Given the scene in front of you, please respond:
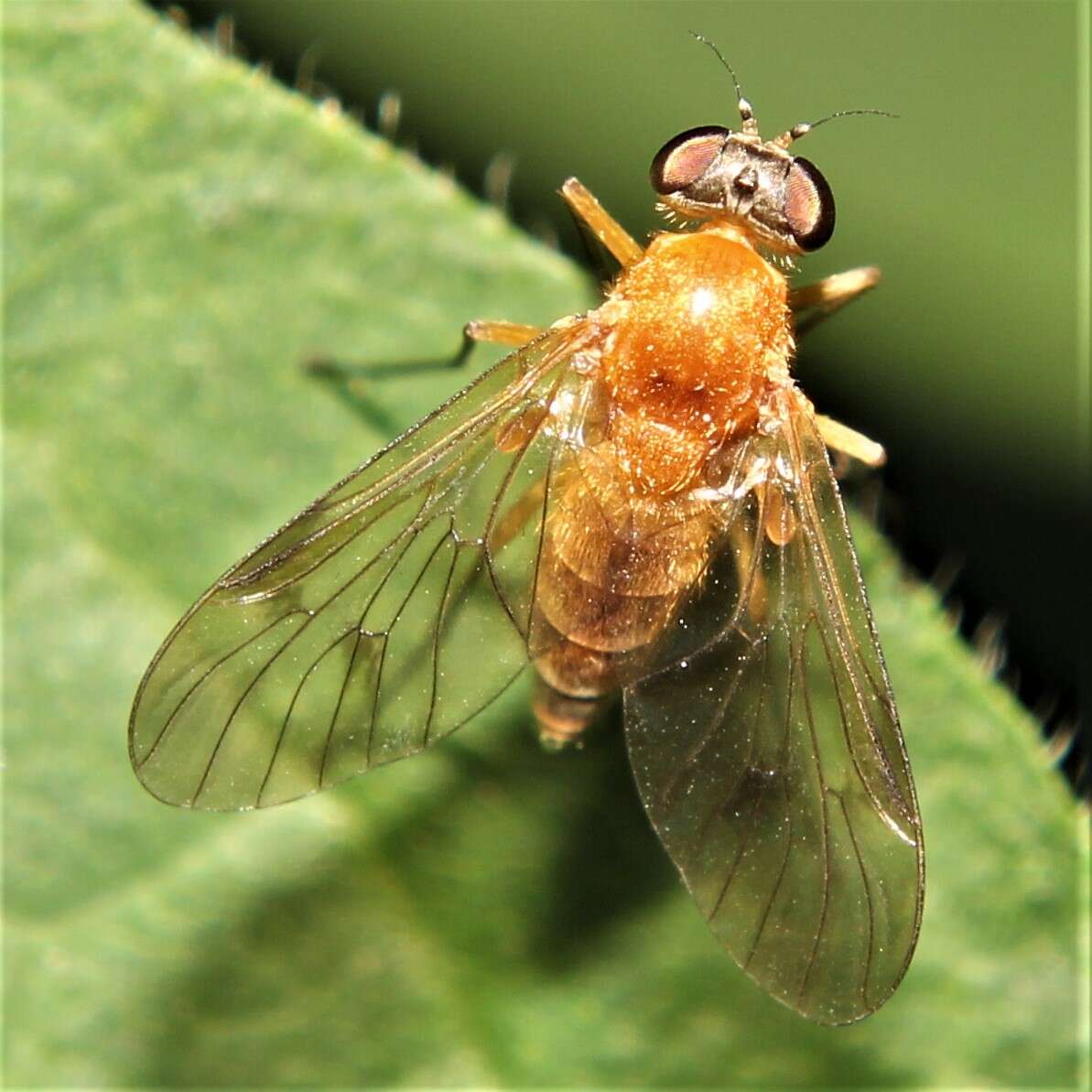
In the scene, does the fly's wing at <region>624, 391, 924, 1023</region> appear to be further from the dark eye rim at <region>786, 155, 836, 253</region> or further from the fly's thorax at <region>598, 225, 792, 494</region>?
the dark eye rim at <region>786, 155, 836, 253</region>

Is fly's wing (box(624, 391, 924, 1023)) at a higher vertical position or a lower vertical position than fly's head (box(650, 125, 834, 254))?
lower

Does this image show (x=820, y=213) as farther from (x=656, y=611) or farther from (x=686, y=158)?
(x=656, y=611)

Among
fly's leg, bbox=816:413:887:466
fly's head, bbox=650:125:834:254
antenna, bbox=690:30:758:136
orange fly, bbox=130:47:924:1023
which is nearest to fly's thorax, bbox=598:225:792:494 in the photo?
orange fly, bbox=130:47:924:1023

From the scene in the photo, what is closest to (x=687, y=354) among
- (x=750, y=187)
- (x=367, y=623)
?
(x=750, y=187)

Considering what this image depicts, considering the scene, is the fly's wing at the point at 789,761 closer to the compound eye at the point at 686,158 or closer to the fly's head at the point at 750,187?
the fly's head at the point at 750,187

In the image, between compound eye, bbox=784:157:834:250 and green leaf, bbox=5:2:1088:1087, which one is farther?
compound eye, bbox=784:157:834:250

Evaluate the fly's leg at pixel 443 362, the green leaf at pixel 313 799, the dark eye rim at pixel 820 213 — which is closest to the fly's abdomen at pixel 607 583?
the green leaf at pixel 313 799
